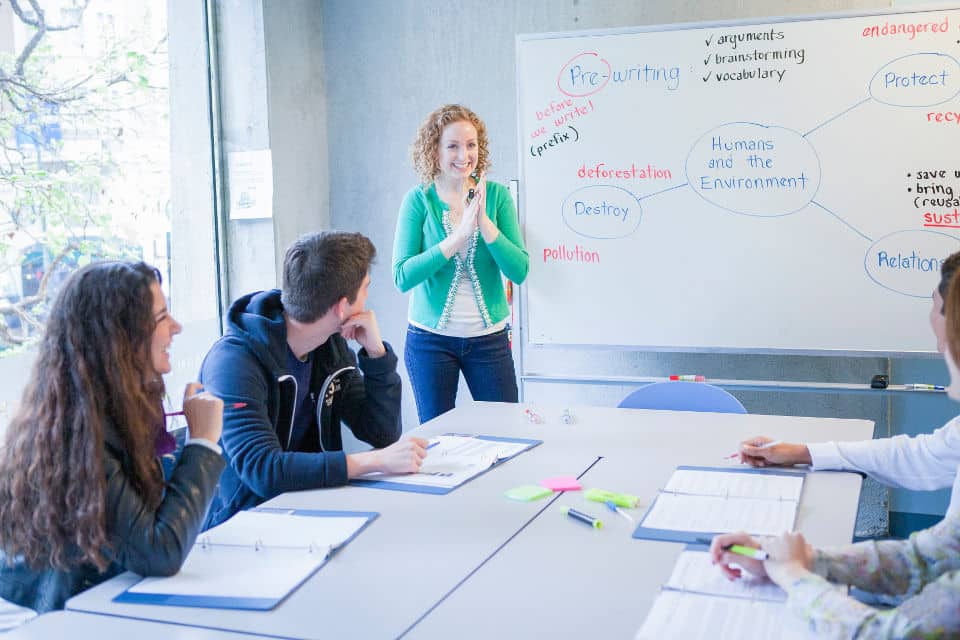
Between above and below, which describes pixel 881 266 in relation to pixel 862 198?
below

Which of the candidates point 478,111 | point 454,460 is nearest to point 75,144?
point 478,111

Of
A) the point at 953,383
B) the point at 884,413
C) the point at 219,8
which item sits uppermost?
the point at 219,8

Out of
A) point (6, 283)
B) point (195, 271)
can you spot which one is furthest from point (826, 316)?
point (6, 283)

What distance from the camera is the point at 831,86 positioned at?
3273mm

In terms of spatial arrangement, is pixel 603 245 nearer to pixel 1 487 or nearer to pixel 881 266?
pixel 881 266

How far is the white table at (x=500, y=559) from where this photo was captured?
127cm

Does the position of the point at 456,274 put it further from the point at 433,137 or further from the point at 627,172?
the point at 627,172

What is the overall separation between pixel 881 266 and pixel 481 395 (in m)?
1.42

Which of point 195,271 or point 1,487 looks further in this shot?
point 195,271

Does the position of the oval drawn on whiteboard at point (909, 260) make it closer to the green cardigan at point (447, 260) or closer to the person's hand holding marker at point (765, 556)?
the green cardigan at point (447, 260)

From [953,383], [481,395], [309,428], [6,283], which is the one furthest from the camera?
[481,395]

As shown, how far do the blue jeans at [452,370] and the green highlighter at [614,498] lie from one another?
130 centimetres

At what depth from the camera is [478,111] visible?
4016 millimetres

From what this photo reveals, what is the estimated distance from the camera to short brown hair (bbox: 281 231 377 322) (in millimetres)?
2076
